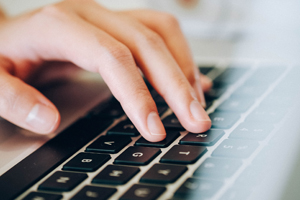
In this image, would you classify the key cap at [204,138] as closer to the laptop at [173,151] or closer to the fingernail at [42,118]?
the laptop at [173,151]

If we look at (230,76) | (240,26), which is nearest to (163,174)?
(230,76)

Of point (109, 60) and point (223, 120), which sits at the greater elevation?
point (109, 60)

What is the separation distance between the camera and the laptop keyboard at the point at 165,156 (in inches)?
12.8

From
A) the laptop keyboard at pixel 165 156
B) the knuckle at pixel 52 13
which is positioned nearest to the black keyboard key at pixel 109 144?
the laptop keyboard at pixel 165 156

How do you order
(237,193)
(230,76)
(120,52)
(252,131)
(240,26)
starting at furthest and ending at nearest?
(240,26) → (230,76) → (120,52) → (252,131) → (237,193)

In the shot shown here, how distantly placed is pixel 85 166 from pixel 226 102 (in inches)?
9.8

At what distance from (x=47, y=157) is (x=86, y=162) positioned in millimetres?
61

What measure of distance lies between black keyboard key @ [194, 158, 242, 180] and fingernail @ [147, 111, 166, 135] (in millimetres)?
87

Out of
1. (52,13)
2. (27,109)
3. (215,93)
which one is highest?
(52,13)

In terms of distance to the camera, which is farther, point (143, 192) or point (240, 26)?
point (240, 26)

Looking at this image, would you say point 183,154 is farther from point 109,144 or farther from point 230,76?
point 230,76

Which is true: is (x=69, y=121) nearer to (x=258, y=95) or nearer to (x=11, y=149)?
(x=11, y=149)

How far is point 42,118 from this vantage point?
476 mm

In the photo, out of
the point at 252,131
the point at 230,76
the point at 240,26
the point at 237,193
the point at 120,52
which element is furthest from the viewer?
the point at 240,26
